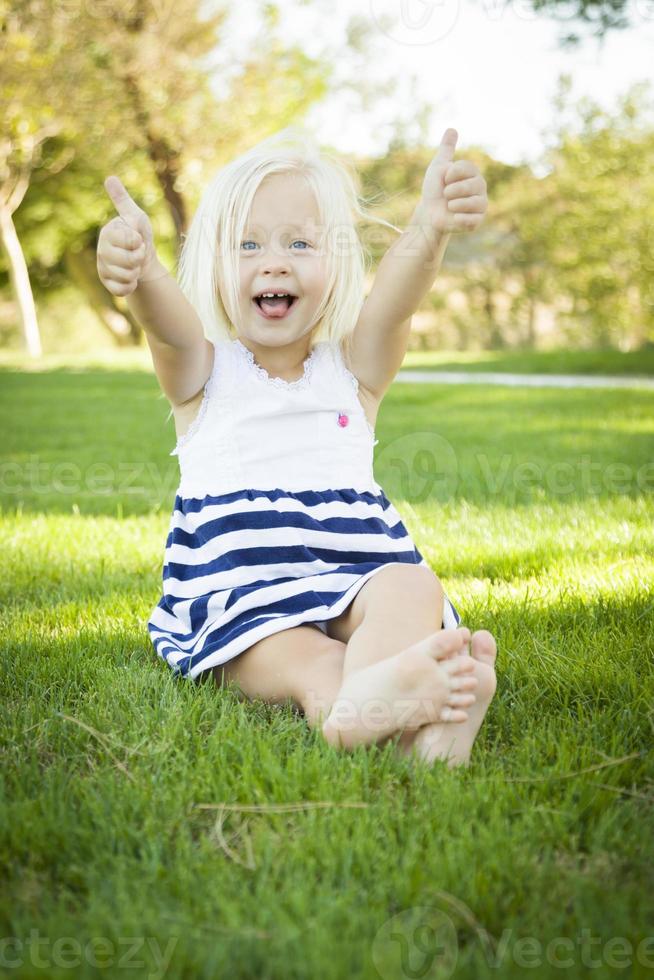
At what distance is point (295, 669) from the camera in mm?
1731

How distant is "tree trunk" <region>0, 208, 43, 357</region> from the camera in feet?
55.7

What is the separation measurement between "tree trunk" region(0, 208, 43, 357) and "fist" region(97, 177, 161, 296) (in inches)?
641

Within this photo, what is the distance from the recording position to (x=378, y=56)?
21469 mm

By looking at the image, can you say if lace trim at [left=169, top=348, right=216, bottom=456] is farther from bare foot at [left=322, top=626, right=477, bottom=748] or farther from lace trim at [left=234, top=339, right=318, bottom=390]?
bare foot at [left=322, top=626, right=477, bottom=748]

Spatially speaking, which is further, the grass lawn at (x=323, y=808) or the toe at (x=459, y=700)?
the toe at (x=459, y=700)

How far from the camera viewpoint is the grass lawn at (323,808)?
1.05m

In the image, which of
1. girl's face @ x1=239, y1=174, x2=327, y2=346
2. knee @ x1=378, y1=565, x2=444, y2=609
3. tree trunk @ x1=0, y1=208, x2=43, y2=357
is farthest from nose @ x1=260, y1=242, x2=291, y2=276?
tree trunk @ x1=0, y1=208, x2=43, y2=357

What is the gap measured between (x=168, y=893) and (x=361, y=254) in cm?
153

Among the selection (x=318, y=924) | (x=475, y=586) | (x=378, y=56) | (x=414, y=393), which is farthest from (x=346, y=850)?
(x=378, y=56)

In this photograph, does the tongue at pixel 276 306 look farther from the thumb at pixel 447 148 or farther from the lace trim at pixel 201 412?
the thumb at pixel 447 148

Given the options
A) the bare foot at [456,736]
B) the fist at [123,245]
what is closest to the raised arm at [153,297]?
the fist at [123,245]

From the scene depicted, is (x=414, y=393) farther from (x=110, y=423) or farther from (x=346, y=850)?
(x=346, y=850)

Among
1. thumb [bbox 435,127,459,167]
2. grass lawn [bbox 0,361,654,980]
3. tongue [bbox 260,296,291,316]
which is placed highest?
thumb [bbox 435,127,459,167]

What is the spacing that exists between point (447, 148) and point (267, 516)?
83cm
